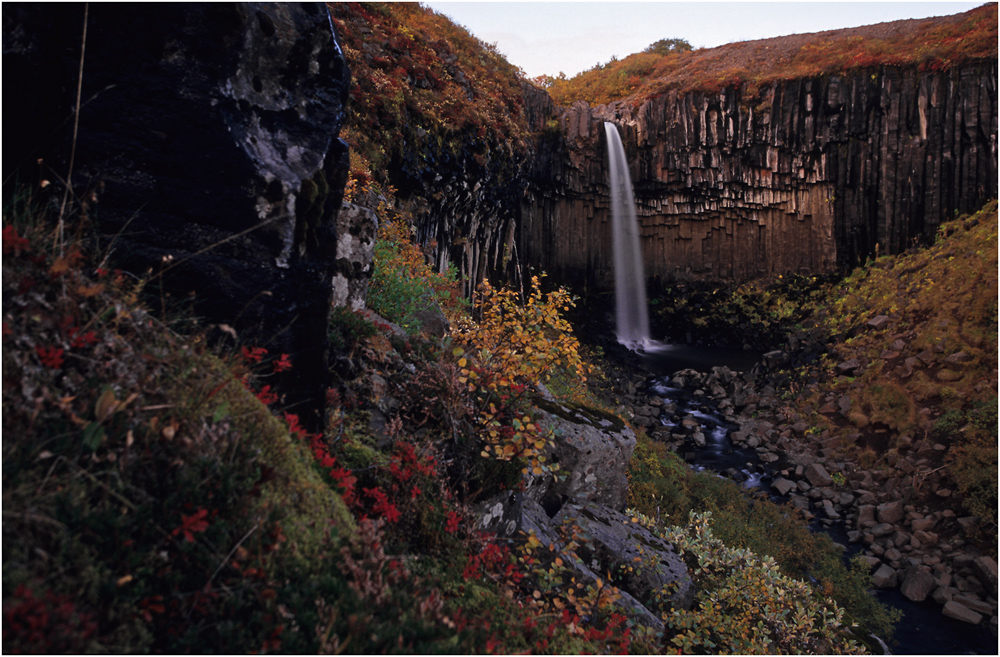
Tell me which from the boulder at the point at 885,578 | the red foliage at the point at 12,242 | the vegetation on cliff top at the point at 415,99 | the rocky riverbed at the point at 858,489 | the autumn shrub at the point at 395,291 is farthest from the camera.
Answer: the vegetation on cliff top at the point at 415,99

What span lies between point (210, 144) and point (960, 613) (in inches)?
487

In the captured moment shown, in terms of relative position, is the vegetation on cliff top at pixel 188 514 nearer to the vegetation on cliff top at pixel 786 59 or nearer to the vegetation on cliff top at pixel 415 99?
the vegetation on cliff top at pixel 415 99

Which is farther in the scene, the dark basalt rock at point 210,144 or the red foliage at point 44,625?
the dark basalt rock at point 210,144

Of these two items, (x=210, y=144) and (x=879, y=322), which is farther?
(x=879, y=322)

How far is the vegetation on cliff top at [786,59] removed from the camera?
2158 cm

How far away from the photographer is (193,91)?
3133mm

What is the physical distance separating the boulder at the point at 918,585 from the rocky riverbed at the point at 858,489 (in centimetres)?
2

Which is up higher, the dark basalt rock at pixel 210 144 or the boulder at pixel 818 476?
the dark basalt rock at pixel 210 144

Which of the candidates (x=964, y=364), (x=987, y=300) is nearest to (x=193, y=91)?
(x=964, y=364)

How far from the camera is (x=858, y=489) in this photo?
39.3ft

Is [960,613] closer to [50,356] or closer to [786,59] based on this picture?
[50,356]

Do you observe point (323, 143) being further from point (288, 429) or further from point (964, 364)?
point (964, 364)

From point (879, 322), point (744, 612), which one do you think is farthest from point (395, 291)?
point (879, 322)

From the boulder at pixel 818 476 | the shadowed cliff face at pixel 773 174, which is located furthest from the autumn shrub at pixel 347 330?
the shadowed cliff face at pixel 773 174
